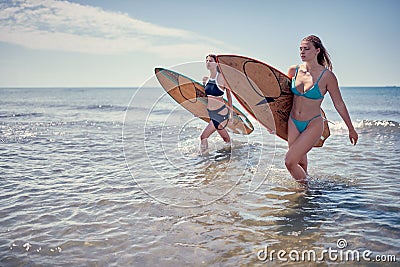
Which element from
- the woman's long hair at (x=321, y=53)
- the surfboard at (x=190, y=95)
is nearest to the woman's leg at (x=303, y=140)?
the woman's long hair at (x=321, y=53)

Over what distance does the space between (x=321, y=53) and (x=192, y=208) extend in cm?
248

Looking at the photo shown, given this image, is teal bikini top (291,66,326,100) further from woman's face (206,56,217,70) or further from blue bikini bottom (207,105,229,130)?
blue bikini bottom (207,105,229,130)

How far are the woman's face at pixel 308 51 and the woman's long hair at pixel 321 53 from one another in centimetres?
4

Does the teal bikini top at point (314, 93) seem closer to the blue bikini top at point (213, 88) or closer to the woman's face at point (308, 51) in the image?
the woman's face at point (308, 51)

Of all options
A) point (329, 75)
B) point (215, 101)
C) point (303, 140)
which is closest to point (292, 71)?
point (329, 75)

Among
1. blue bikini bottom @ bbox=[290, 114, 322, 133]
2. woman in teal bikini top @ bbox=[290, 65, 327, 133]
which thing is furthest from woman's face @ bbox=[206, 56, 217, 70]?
blue bikini bottom @ bbox=[290, 114, 322, 133]

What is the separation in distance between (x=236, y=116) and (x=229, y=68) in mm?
3141

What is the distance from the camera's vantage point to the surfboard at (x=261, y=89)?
507 centimetres

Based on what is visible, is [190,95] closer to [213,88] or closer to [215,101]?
[215,101]

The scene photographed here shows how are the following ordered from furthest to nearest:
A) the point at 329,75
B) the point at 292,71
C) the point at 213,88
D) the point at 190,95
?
the point at 190,95, the point at 213,88, the point at 292,71, the point at 329,75

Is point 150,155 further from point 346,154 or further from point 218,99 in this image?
point 346,154

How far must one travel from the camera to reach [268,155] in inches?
A: 308

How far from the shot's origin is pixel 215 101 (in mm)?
7312

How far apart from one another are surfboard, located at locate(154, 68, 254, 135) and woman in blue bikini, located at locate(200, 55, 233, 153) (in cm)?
38
